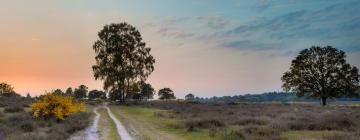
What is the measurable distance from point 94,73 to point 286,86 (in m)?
36.8

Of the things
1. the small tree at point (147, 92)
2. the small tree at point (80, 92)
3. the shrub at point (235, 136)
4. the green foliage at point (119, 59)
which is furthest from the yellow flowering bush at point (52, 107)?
the small tree at point (80, 92)

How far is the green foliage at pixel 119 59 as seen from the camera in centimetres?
7338

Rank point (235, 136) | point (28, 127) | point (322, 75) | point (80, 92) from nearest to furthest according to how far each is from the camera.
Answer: point (235, 136) → point (28, 127) → point (322, 75) → point (80, 92)

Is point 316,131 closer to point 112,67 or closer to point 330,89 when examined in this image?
point 330,89

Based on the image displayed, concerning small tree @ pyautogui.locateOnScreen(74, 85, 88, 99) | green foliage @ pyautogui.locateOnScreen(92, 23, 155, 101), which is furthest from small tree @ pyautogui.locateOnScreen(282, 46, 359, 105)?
small tree @ pyautogui.locateOnScreen(74, 85, 88, 99)

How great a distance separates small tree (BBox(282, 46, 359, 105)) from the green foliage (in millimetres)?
28466

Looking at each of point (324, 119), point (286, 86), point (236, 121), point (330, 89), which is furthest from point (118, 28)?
point (324, 119)

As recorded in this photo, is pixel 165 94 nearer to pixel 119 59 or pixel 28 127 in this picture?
pixel 119 59

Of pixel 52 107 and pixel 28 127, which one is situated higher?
pixel 52 107

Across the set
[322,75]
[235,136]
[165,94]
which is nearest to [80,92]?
[165,94]

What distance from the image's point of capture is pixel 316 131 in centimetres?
2397

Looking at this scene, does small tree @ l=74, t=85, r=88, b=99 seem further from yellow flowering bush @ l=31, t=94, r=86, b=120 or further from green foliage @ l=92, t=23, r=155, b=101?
yellow flowering bush @ l=31, t=94, r=86, b=120

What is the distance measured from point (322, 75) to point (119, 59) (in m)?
37.8

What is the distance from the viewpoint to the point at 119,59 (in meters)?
73.4
